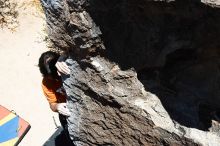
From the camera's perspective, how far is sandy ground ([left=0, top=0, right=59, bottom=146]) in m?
4.14

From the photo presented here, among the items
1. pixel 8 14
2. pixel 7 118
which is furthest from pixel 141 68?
pixel 8 14

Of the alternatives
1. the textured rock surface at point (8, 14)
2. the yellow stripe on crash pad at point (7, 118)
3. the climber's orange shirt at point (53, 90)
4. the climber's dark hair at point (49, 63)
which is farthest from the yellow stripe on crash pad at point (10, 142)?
the textured rock surface at point (8, 14)

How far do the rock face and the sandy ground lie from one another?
1.47 metres

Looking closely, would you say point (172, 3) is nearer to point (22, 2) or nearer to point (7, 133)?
point (7, 133)

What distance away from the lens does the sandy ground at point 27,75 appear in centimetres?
414

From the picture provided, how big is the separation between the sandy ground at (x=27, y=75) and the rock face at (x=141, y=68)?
147 centimetres

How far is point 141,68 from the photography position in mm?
2512

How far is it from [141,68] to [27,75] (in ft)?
7.96

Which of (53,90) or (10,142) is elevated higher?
(53,90)

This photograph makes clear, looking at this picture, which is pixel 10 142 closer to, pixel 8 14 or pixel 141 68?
pixel 141 68

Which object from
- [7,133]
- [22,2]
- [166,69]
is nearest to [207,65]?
[166,69]

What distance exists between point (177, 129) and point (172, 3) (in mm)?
715

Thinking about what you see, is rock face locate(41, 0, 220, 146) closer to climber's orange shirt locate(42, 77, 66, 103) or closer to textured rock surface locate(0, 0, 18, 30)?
climber's orange shirt locate(42, 77, 66, 103)

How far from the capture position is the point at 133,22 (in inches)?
93.0
